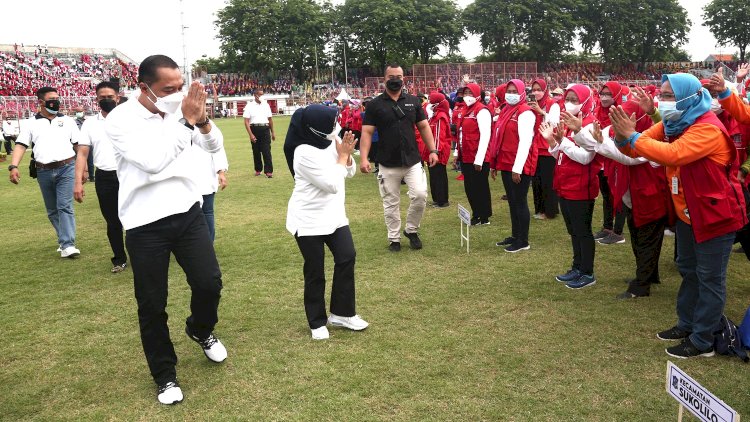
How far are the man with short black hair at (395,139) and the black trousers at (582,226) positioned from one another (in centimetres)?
186

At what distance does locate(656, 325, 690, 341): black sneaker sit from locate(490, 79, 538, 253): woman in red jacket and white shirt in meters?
2.60

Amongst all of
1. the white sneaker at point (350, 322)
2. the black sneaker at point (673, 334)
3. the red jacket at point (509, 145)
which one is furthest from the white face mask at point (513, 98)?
the white sneaker at point (350, 322)

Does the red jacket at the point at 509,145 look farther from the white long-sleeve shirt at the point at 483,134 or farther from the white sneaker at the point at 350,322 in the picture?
the white sneaker at the point at 350,322

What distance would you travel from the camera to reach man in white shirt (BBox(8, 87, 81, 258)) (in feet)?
24.6

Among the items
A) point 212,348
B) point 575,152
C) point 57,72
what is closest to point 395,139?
point 575,152

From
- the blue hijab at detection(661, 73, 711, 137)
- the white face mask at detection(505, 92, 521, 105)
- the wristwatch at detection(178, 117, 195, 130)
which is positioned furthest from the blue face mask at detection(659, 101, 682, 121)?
the wristwatch at detection(178, 117, 195, 130)

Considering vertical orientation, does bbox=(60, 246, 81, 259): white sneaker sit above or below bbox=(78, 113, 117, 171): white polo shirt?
below

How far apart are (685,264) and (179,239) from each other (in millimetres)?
3464

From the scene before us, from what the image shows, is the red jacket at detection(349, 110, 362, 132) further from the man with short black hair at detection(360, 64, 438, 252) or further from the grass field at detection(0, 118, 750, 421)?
the man with short black hair at detection(360, 64, 438, 252)

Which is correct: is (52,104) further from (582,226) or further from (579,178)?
(582,226)

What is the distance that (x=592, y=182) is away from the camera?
18.1ft

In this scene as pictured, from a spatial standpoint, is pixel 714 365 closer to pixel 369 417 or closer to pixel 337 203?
pixel 369 417

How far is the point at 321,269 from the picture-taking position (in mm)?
4734

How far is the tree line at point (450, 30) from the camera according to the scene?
207 feet
